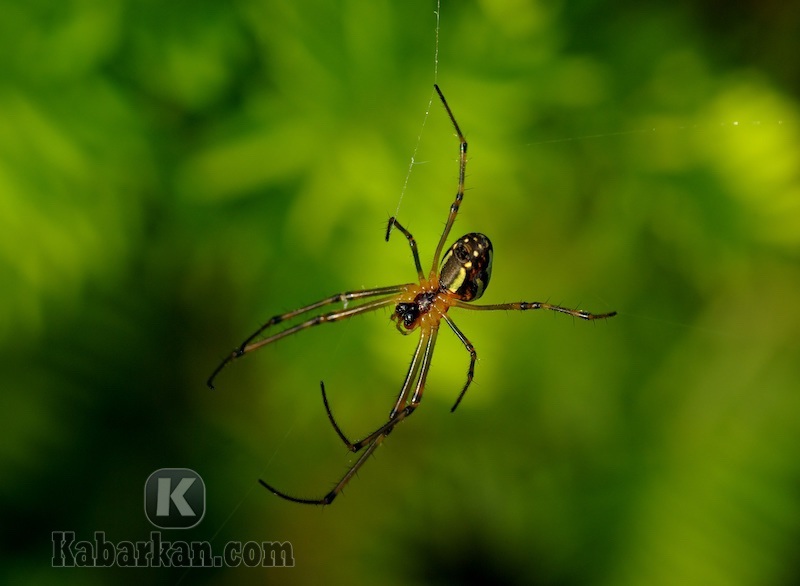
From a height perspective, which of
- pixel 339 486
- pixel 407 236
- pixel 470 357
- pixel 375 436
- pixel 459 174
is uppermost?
pixel 459 174

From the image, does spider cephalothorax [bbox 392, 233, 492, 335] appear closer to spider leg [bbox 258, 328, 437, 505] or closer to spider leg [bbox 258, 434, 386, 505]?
spider leg [bbox 258, 328, 437, 505]

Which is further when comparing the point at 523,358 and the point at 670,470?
the point at 523,358

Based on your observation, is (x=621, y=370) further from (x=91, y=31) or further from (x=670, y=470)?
(x=91, y=31)

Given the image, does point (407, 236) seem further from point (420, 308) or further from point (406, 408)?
point (406, 408)

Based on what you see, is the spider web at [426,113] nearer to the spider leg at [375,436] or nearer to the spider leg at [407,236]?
the spider leg at [407,236]

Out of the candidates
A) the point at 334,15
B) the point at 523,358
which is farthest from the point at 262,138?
the point at 523,358

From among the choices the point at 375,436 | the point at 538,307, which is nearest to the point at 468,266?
the point at 538,307
